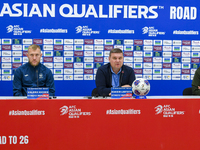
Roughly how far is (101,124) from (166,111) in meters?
0.52

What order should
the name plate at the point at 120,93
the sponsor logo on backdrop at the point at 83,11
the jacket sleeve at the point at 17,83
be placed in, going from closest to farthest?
1. the name plate at the point at 120,93
2. the jacket sleeve at the point at 17,83
3. the sponsor logo on backdrop at the point at 83,11

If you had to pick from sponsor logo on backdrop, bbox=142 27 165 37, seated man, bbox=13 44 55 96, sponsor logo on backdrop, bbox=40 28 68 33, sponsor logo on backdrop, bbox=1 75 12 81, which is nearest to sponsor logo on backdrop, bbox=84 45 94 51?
sponsor logo on backdrop, bbox=40 28 68 33

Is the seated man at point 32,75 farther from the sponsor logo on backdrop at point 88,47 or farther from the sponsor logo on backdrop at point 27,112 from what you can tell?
the sponsor logo on backdrop at point 88,47

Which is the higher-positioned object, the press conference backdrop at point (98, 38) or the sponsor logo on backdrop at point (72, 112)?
the press conference backdrop at point (98, 38)

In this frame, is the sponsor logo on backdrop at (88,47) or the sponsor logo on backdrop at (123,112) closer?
the sponsor logo on backdrop at (123,112)

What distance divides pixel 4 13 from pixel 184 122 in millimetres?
3232

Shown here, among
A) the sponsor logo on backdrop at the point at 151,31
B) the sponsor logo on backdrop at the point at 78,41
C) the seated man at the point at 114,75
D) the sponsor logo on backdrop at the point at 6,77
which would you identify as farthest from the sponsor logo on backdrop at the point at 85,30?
the sponsor logo on backdrop at the point at 6,77

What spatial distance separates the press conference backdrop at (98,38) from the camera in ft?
11.5

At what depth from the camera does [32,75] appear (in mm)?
2502

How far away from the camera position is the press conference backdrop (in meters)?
3.50

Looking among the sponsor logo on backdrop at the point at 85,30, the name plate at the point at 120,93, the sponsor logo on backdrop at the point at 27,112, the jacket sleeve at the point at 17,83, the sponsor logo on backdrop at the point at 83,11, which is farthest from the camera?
the sponsor logo on backdrop at the point at 85,30

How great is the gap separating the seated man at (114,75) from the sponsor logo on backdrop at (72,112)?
0.79m

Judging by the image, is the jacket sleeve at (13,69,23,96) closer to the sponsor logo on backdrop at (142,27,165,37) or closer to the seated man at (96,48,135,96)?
the seated man at (96,48,135,96)

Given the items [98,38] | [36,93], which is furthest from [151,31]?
[36,93]
